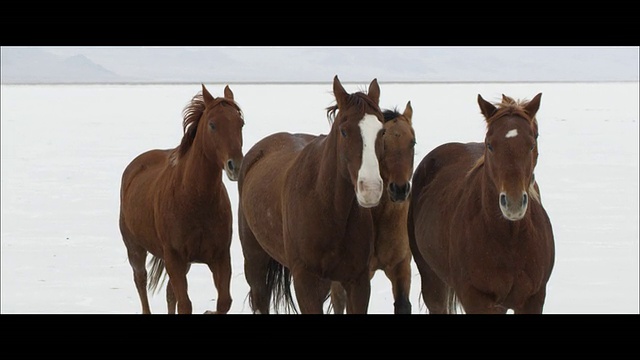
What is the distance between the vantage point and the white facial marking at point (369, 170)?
4633mm

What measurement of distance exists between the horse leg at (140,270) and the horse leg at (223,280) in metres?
1.25

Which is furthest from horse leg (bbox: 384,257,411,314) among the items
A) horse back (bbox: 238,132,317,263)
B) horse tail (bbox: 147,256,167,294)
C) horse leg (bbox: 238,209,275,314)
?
horse tail (bbox: 147,256,167,294)

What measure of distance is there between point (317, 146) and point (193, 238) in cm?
109

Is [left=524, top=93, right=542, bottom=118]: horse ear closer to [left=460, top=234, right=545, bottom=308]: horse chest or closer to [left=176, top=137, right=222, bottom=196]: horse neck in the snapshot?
[left=460, top=234, right=545, bottom=308]: horse chest

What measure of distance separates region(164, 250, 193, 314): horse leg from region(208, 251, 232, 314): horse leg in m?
0.19

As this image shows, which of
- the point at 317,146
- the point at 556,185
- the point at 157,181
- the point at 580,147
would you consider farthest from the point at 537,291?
the point at 580,147

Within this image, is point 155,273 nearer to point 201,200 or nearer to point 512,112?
point 201,200

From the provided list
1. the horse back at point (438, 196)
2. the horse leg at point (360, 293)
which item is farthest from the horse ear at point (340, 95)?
the horse leg at point (360, 293)

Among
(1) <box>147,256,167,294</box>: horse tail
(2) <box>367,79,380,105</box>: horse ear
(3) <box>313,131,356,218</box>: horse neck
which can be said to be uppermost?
(2) <box>367,79,380,105</box>: horse ear

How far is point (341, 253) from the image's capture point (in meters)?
5.18

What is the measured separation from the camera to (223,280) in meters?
5.90

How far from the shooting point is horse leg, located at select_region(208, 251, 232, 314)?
588 centimetres

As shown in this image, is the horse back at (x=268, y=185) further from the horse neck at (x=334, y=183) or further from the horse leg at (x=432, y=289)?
the horse leg at (x=432, y=289)
